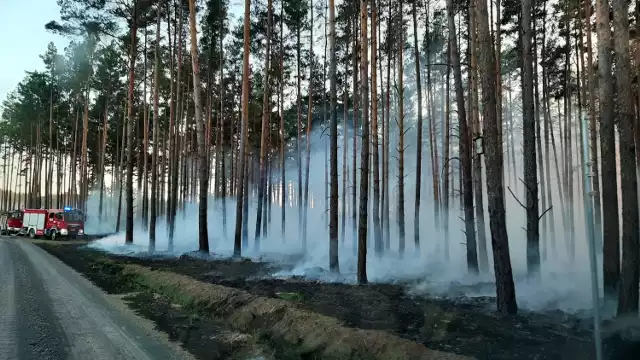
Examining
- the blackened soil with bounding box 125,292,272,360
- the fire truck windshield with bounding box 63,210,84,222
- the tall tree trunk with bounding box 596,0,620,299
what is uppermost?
the tall tree trunk with bounding box 596,0,620,299

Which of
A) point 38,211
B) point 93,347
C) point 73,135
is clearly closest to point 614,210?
point 93,347

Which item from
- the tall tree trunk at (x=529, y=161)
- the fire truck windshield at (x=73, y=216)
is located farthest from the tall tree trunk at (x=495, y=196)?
the fire truck windshield at (x=73, y=216)

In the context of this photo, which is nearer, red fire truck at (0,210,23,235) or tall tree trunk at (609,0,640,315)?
tall tree trunk at (609,0,640,315)

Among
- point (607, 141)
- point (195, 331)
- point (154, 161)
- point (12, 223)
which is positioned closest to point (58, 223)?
point (12, 223)

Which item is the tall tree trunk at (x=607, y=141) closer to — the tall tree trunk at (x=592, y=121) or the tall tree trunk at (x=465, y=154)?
the tall tree trunk at (x=592, y=121)

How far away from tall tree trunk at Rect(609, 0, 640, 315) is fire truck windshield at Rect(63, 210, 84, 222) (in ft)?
138

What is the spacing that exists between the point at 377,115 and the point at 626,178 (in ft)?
37.5

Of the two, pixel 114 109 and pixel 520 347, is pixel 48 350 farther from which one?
pixel 114 109

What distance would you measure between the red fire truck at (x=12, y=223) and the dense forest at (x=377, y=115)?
5662mm

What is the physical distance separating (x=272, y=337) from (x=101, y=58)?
40012mm

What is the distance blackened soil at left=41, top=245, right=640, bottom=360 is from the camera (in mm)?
6113

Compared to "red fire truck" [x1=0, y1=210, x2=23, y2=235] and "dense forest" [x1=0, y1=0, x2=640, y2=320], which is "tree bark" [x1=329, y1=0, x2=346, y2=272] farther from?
"red fire truck" [x1=0, y1=210, x2=23, y2=235]

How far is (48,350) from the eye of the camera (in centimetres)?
621

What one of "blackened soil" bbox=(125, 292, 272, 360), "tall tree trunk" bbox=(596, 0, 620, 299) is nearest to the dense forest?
"tall tree trunk" bbox=(596, 0, 620, 299)
